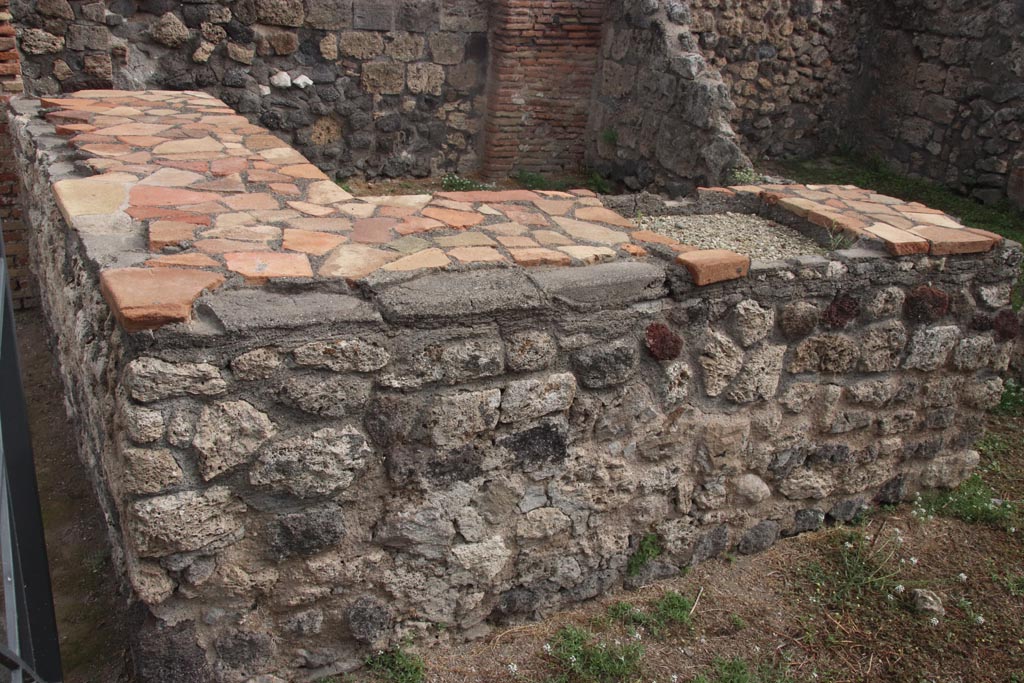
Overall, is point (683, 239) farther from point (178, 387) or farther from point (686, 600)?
point (178, 387)

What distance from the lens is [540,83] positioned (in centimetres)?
770

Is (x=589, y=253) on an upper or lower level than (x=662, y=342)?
upper

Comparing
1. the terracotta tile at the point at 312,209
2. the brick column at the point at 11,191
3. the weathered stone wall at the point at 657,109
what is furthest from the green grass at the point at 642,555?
the brick column at the point at 11,191

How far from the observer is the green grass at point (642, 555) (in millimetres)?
3087

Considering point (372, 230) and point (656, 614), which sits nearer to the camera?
point (372, 230)

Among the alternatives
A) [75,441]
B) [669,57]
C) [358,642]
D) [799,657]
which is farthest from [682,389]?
[669,57]

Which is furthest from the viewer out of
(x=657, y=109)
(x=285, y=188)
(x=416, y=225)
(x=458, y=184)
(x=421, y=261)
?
(x=458, y=184)

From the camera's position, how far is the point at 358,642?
263 cm

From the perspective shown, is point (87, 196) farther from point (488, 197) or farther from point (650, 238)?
point (650, 238)

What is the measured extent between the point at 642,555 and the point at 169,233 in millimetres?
1917

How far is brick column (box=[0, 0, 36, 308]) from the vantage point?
16.1ft

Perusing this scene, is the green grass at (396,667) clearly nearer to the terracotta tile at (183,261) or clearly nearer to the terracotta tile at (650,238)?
the terracotta tile at (183,261)

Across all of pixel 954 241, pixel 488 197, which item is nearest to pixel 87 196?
pixel 488 197

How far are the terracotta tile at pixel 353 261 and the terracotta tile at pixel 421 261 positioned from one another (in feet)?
0.11
